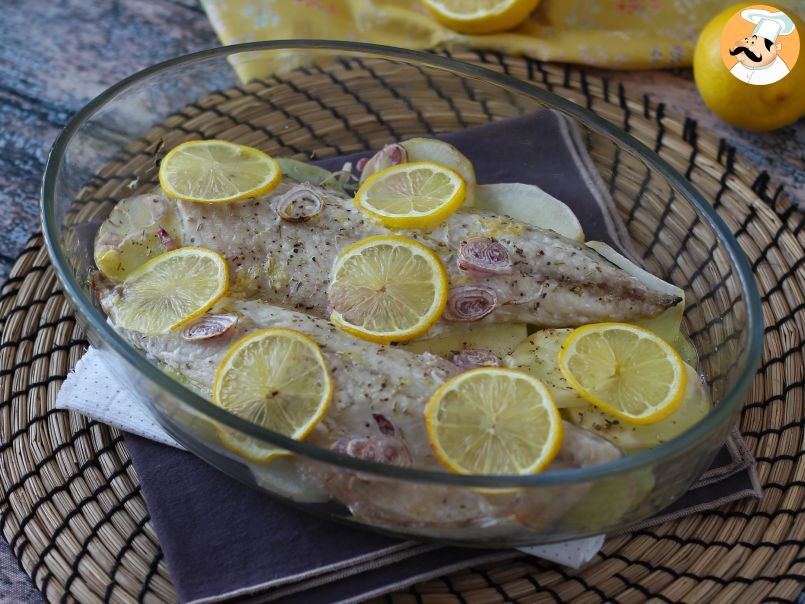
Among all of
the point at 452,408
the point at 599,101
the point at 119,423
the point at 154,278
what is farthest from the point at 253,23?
the point at 452,408

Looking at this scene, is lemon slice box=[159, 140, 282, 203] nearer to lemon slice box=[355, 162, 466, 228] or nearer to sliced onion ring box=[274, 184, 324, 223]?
sliced onion ring box=[274, 184, 324, 223]

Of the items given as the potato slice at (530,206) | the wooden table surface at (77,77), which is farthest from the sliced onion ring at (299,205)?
the wooden table surface at (77,77)

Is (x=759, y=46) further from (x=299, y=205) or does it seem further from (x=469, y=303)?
(x=299, y=205)

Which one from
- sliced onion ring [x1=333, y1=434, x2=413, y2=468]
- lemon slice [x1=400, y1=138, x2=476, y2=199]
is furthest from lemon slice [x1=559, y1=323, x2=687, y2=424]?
lemon slice [x1=400, y1=138, x2=476, y2=199]

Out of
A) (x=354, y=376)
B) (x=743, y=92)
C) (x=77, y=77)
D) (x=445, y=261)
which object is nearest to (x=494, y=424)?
(x=354, y=376)

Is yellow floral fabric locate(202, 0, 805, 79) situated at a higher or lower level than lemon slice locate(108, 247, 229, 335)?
higher

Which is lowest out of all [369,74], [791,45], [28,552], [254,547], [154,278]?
[28,552]

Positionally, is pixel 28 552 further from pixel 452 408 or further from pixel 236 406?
pixel 452 408
